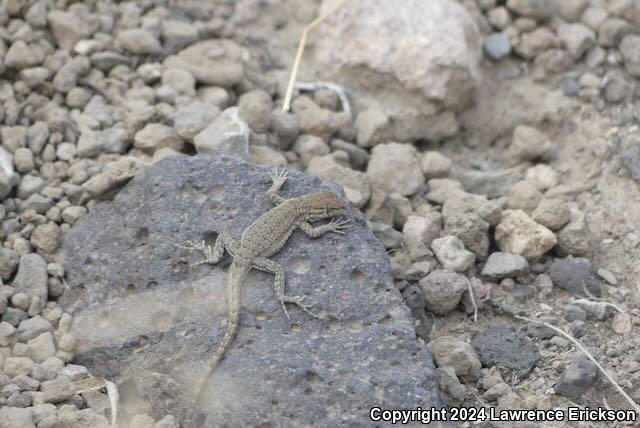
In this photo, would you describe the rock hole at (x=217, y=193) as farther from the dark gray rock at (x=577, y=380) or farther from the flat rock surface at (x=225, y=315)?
the dark gray rock at (x=577, y=380)

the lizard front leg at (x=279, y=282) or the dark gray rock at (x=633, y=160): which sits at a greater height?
the dark gray rock at (x=633, y=160)

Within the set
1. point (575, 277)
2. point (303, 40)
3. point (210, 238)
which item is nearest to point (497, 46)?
point (303, 40)

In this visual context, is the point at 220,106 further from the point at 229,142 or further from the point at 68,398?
the point at 68,398

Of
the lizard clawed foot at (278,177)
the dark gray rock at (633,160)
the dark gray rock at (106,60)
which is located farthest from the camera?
the dark gray rock at (106,60)

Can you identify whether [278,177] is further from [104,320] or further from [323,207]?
[104,320]

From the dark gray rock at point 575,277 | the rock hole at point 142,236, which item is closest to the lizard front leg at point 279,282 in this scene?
the rock hole at point 142,236

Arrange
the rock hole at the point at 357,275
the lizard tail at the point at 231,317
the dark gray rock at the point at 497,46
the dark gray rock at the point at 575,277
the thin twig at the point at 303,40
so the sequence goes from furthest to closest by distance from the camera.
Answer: the dark gray rock at the point at 497,46 → the thin twig at the point at 303,40 → the dark gray rock at the point at 575,277 → the rock hole at the point at 357,275 → the lizard tail at the point at 231,317
